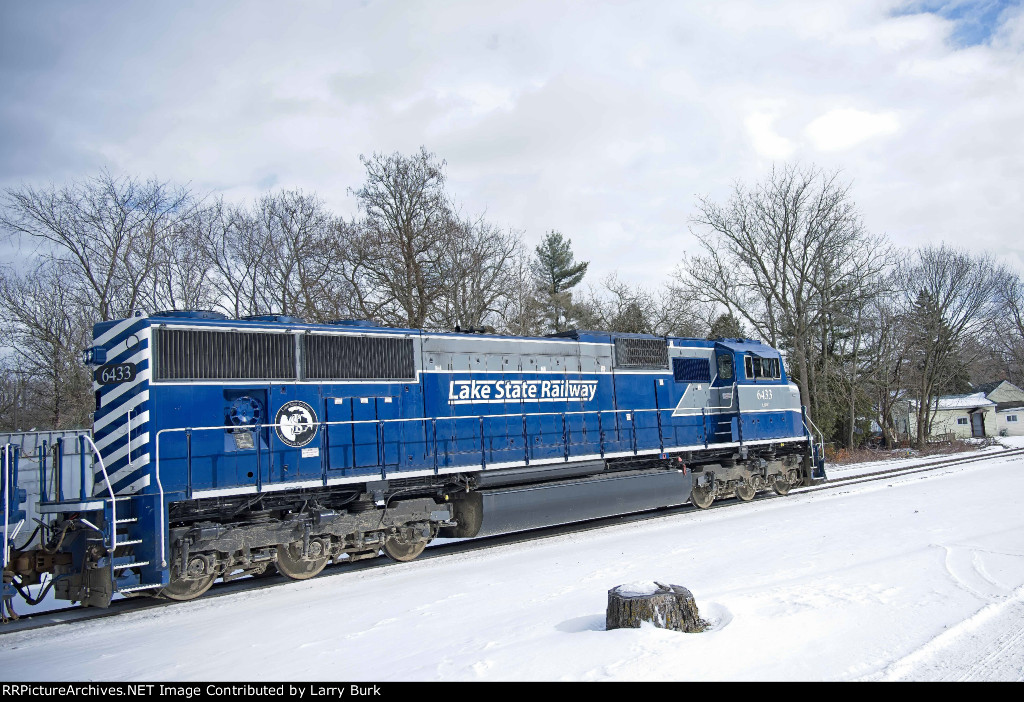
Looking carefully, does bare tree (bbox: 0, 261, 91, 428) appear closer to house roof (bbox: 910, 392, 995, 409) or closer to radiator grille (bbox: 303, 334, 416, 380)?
radiator grille (bbox: 303, 334, 416, 380)

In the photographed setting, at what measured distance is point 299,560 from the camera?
9.82 m

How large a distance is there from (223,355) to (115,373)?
1.31m

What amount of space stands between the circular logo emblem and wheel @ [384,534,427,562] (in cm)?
207

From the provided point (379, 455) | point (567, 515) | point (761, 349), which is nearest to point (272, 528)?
point (379, 455)

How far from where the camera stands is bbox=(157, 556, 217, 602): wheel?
872 cm

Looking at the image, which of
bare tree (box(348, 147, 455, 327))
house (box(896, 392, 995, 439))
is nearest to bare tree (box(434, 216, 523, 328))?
bare tree (box(348, 147, 455, 327))

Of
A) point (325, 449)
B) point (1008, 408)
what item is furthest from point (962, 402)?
point (325, 449)

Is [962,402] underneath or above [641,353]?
underneath

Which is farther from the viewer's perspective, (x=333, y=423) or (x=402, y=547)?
(x=402, y=547)

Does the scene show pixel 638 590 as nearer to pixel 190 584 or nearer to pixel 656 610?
pixel 656 610

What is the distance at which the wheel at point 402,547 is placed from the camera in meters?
10.9

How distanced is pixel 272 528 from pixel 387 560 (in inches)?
91.0

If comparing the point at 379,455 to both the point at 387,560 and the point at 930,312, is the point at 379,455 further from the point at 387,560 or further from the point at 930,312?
the point at 930,312

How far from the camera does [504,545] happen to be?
1178 cm
